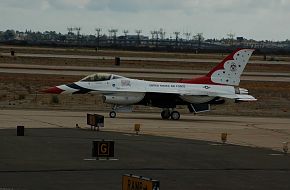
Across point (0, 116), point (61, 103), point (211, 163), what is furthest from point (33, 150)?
point (61, 103)

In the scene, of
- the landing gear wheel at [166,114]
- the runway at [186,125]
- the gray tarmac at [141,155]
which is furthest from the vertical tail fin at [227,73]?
the gray tarmac at [141,155]

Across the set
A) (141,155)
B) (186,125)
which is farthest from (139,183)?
(186,125)

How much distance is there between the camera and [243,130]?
39.8 m

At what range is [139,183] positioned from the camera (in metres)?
13.7

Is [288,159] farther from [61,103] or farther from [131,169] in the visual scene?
[61,103]

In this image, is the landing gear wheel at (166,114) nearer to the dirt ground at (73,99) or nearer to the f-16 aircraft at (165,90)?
the f-16 aircraft at (165,90)

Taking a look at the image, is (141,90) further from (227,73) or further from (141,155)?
(141,155)

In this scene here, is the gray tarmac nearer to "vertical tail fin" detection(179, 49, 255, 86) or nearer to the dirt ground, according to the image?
"vertical tail fin" detection(179, 49, 255, 86)

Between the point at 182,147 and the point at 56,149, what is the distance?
531cm

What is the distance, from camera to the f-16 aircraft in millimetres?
44500

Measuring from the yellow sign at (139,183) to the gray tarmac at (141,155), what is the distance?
17.8ft

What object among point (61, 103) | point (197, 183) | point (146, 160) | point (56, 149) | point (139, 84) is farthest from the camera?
point (61, 103)

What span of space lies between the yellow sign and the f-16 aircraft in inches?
1166

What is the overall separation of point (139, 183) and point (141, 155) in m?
13.4
